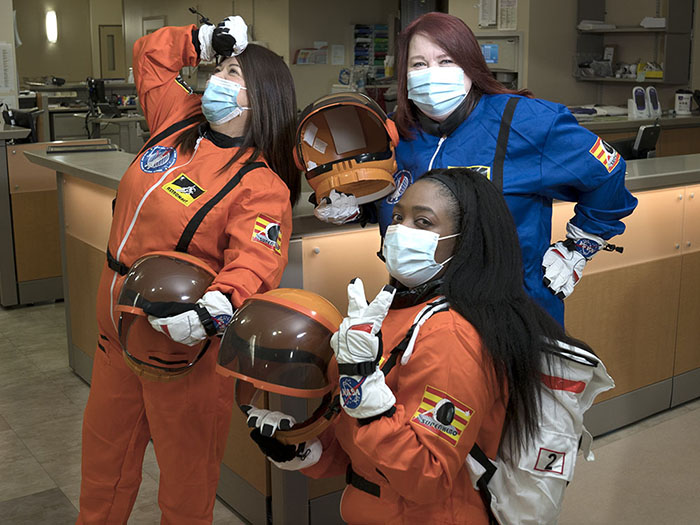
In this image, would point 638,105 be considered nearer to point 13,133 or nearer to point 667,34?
point 667,34

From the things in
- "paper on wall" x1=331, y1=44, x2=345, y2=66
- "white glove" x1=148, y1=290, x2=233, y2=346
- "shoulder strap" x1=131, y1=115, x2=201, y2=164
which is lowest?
"white glove" x1=148, y1=290, x2=233, y2=346

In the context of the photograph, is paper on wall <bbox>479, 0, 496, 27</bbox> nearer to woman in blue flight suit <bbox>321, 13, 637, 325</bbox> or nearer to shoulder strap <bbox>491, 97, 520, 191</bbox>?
woman in blue flight suit <bbox>321, 13, 637, 325</bbox>

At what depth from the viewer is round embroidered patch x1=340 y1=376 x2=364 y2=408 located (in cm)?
130

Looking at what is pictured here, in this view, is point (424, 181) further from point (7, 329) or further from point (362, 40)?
point (362, 40)

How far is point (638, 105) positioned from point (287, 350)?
22.0 ft

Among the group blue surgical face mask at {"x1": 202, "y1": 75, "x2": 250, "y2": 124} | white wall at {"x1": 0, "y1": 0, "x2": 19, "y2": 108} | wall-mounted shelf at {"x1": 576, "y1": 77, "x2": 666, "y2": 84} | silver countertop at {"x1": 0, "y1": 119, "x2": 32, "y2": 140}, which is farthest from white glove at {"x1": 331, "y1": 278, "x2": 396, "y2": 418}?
wall-mounted shelf at {"x1": 576, "y1": 77, "x2": 666, "y2": 84}

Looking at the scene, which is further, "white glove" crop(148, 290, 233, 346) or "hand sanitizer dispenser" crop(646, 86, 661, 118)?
"hand sanitizer dispenser" crop(646, 86, 661, 118)

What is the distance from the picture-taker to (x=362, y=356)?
129 centimetres

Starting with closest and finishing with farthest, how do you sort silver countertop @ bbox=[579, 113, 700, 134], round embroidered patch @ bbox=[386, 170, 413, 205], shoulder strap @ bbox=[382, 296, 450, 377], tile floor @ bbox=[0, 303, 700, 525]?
shoulder strap @ bbox=[382, 296, 450, 377], round embroidered patch @ bbox=[386, 170, 413, 205], tile floor @ bbox=[0, 303, 700, 525], silver countertop @ bbox=[579, 113, 700, 134]

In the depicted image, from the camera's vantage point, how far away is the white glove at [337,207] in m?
1.96

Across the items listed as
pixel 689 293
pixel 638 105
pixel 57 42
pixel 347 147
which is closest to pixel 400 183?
pixel 347 147

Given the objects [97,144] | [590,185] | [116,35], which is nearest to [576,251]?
[590,185]

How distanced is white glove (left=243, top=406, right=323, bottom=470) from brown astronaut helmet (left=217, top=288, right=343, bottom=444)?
0.7 inches

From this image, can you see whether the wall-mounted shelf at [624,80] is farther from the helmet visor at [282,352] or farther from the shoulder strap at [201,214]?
the helmet visor at [282,352]
